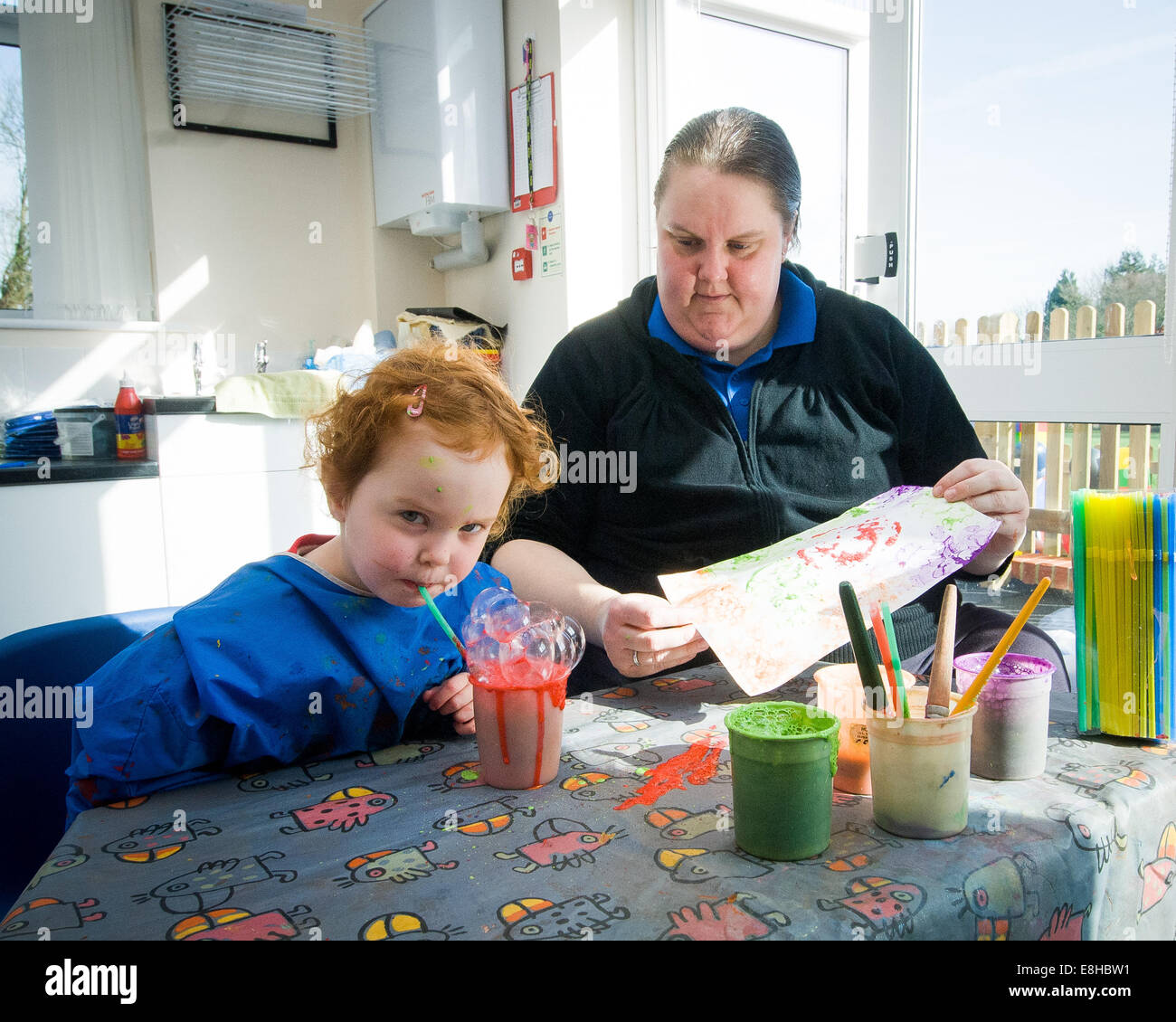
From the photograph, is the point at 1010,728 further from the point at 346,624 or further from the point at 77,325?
the point at 77,325

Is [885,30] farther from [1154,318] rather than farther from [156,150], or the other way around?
[156,150]

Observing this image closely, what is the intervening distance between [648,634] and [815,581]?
180 millimetres

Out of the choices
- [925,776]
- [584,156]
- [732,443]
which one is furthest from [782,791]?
[584,156]

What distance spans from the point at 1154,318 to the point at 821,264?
3.66ft

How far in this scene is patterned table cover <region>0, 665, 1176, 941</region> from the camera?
539mm

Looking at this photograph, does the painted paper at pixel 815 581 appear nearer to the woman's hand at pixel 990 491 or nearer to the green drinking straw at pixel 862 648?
the woman's hand at pixel 990 491

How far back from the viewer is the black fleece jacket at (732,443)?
1.21 metres

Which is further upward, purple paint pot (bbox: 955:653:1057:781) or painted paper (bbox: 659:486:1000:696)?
painted paper (bbox: 659:486:1000:696)

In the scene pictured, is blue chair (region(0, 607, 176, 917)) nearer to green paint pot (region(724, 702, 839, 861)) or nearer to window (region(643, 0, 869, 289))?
green paint pot (region(724, 702, 839, 861))

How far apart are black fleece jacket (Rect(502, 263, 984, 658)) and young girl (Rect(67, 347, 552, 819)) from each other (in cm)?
33

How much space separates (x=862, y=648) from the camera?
641 mm

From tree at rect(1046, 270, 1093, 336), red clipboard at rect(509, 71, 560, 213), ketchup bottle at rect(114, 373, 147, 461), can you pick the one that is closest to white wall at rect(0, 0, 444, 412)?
ketchup bottle at rect(114, 373, 147, 461)

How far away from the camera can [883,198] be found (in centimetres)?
228
